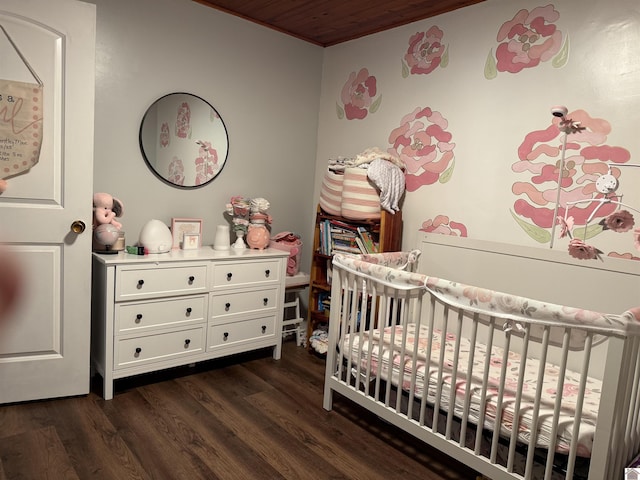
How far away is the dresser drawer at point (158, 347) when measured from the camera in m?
2.35

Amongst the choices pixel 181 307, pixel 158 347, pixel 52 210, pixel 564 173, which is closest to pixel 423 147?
pixel 564 173

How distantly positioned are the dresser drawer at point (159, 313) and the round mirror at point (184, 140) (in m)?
0.78

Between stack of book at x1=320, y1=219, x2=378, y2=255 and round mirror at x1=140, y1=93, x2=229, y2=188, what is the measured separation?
82cm

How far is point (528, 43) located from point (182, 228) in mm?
2183

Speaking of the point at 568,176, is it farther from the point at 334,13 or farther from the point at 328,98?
the point at 328,98

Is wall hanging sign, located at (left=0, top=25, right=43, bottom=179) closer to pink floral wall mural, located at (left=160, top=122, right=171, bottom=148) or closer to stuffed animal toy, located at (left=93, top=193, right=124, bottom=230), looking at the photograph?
stuffed animal toy, located at (left=93, top=193, right=124, bottom=230)

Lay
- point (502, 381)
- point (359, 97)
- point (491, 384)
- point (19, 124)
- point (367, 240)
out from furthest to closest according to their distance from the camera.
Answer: point (359, 97) < point (367, 240) < point (19, 124) < point (491, 384) < point (502, 381)

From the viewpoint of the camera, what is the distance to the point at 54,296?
7.22ft

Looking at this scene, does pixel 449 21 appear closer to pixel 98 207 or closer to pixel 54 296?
pixel 98 207

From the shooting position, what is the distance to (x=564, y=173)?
7.42ft

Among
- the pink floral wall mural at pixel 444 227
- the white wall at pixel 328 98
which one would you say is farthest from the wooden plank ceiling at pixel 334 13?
the pink floral wall mural at pixel 444 227

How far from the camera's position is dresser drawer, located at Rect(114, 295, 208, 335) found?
2328 millimetres

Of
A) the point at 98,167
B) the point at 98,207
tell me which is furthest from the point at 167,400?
the point at 98,167

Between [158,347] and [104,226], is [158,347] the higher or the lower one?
the lower one
